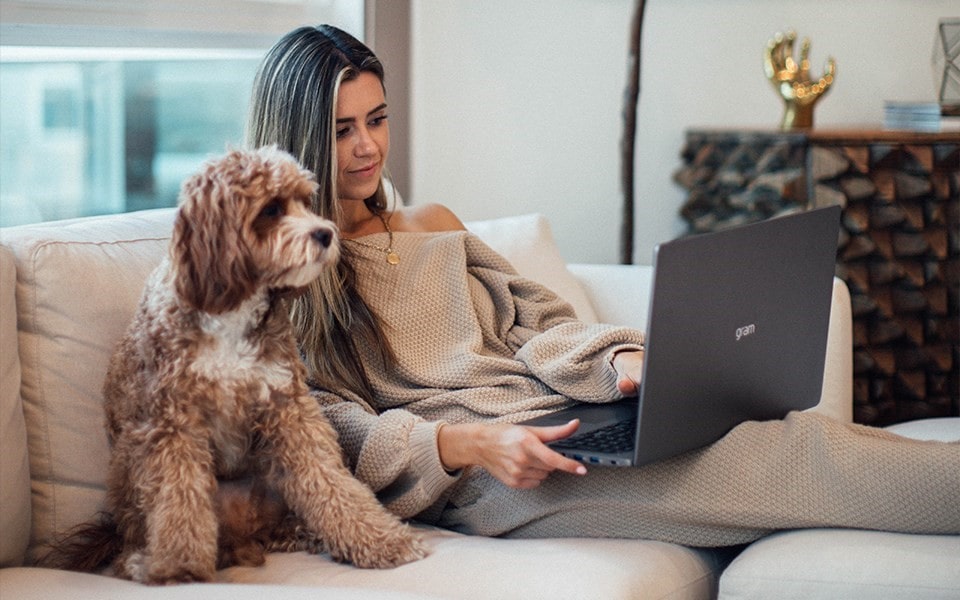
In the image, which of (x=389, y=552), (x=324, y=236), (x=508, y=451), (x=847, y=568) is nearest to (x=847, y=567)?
(x=847, y=568)

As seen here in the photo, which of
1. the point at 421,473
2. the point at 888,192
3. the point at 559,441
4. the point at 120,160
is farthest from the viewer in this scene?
the point at 888,192

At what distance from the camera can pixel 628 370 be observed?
1.70 metres

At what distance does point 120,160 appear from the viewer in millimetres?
2584

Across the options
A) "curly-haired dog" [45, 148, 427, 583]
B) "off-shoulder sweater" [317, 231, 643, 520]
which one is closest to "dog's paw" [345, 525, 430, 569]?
"curly-haired dog" [45, 148, 427, 583]

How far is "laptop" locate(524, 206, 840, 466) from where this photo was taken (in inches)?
54.6

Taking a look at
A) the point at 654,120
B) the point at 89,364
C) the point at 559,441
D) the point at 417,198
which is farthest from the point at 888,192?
the point at 89,364

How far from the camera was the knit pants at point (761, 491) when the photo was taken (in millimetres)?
1493

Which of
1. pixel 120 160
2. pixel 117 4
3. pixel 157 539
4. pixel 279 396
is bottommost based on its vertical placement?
pixel 157 539

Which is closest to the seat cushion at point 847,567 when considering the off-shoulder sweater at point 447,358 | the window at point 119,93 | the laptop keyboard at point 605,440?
the laptop keyboard at point 605,440

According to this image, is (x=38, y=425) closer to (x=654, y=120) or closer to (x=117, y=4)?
(x=117, y=4)

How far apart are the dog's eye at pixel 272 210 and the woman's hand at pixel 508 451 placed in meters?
0.43

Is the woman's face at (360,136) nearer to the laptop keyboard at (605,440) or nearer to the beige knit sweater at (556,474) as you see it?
the beige knit sweater at (556,474)

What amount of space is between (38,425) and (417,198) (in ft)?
6.34

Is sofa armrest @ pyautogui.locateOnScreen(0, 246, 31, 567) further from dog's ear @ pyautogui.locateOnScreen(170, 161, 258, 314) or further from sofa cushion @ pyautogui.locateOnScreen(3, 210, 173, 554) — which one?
dog's ear @ pyautogui.locateOnScreen(170, 161, 258, 314)
